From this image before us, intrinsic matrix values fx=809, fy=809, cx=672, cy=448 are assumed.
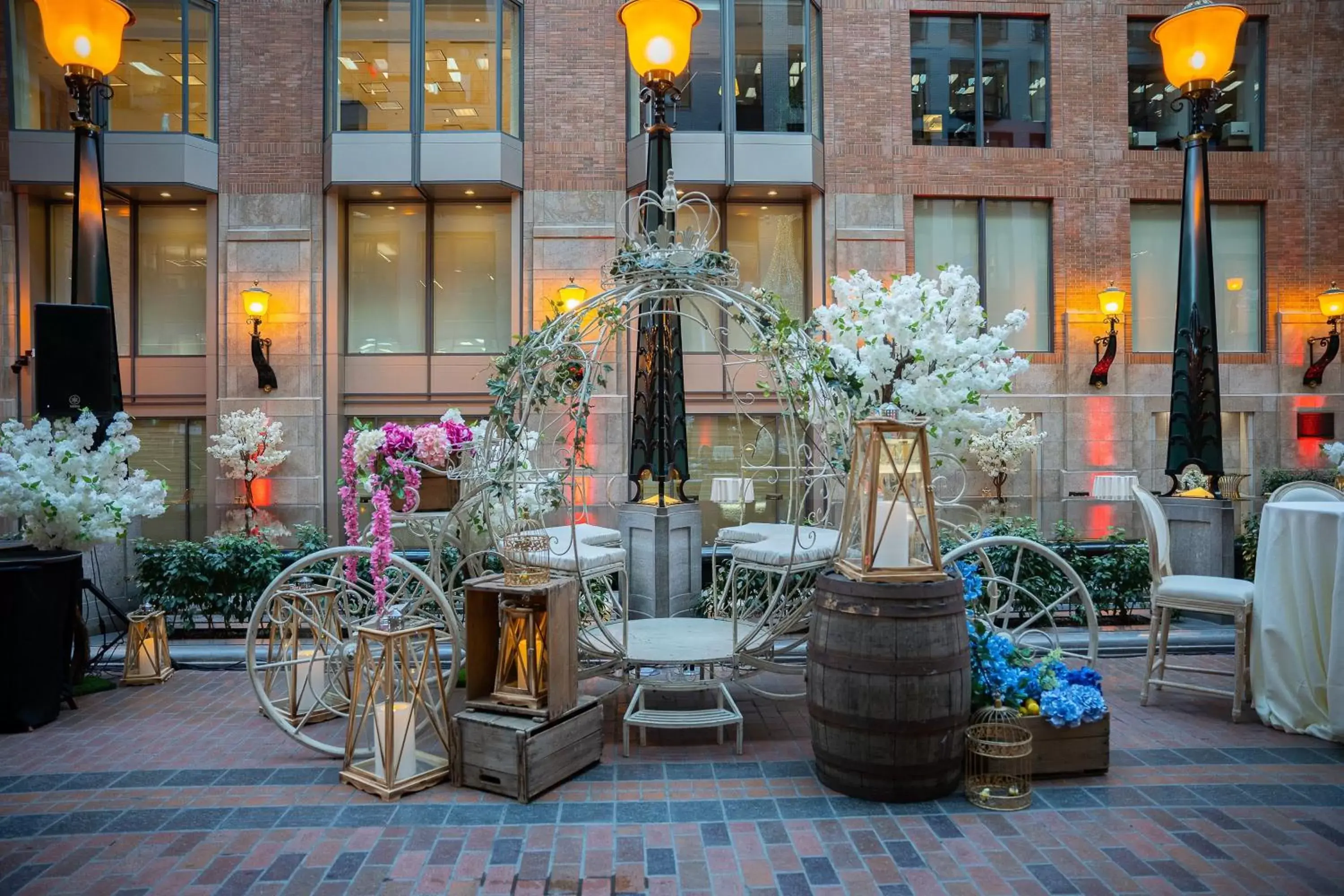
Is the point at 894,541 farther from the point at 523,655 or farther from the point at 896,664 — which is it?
the point at 523,655

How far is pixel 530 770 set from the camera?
432 centimetres

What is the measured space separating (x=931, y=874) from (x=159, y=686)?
19.9 ft

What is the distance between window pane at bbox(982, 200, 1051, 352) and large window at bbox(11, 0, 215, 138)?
Answer: 1299 centimetres

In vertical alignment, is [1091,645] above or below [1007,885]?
above

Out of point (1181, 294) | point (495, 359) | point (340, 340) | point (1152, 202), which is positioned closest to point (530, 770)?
point (495, 359)

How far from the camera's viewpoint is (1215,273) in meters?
14.1

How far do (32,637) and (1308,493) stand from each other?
29.2 ft

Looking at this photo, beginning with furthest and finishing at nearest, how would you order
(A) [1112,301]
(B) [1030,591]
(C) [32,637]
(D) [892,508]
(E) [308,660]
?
(A) [1112,301] → (B) [1030,591] → (C) [32,637] → (E) [308,660] → (D) [892,508]

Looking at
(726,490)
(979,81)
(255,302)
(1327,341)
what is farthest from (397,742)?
(1327,341)

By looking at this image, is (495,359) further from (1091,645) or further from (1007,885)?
(1091,645)

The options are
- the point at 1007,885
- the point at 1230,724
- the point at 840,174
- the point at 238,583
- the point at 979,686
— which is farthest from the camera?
the point at 840,174

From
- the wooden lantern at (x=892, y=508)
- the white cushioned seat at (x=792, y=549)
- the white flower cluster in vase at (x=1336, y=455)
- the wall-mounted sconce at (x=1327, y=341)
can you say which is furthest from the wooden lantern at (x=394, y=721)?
the wall-mounted sconce at (x=1327, y=341)

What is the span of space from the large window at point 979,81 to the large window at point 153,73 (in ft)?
38.1

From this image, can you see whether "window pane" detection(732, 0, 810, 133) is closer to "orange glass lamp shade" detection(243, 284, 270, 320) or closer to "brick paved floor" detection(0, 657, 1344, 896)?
"orange glass lamp shade" detection(243, 284, 270, 320)
